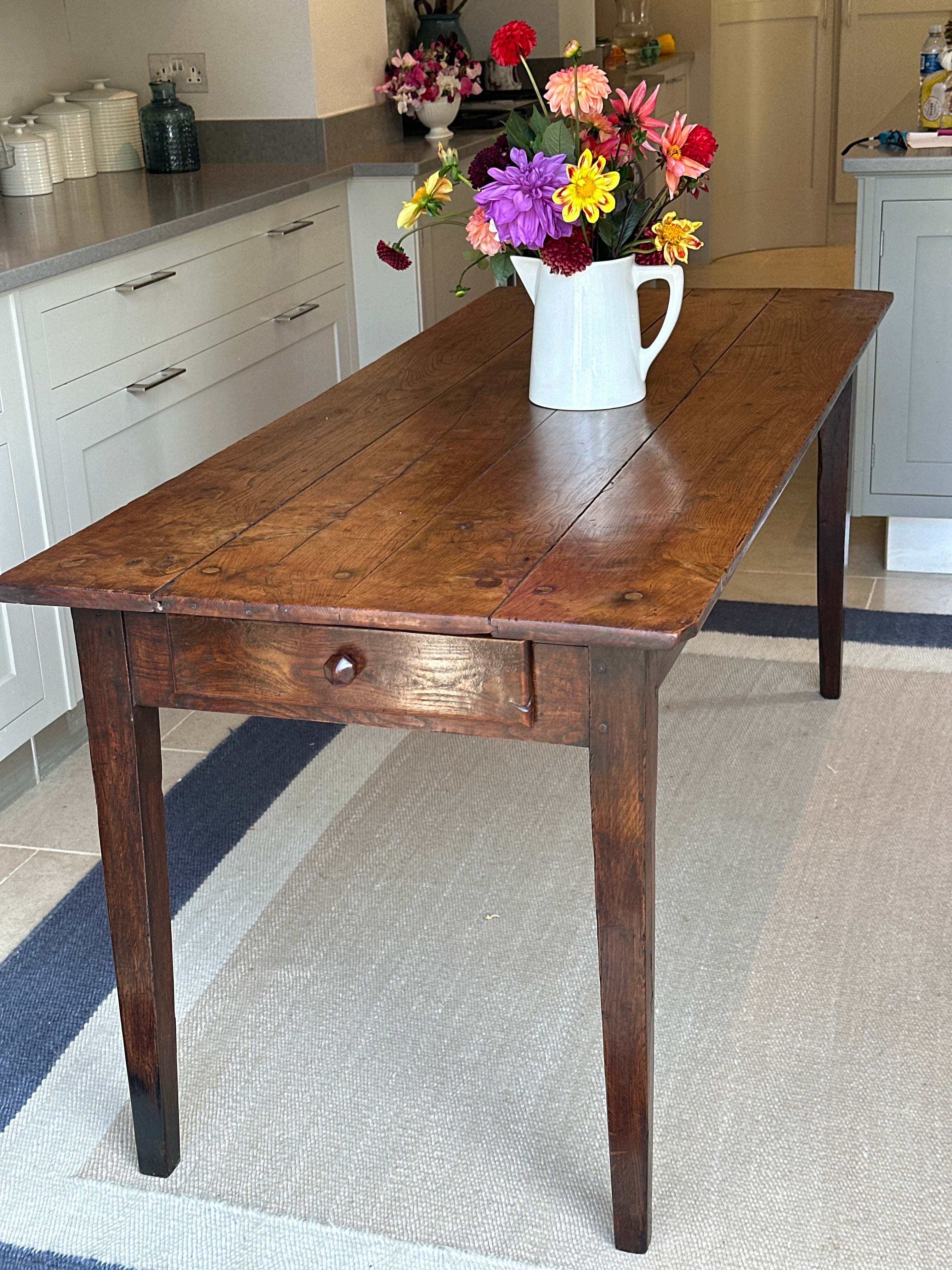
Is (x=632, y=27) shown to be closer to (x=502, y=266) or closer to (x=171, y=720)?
(x=171, y=720)

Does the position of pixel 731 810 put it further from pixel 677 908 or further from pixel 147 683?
pixel 147 683

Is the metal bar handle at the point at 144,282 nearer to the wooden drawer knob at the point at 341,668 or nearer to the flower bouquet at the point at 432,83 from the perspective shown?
the flower bouquet at the point at 432,83

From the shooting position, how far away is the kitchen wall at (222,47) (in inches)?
141

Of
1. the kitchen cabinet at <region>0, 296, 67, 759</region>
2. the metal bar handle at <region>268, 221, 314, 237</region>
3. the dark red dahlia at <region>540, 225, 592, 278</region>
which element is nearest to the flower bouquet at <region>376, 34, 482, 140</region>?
the metal bar handle at <region>268, 221, 314, 237</region>

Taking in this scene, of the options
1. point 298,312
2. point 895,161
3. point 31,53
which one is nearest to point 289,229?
point 298,312

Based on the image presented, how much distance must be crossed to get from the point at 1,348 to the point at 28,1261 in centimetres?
146

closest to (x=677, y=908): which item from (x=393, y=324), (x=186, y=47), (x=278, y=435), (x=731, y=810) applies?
(x=731, y=810)

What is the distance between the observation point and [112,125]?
3521 mm

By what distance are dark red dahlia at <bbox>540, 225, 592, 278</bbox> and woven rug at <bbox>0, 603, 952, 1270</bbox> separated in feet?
3.17

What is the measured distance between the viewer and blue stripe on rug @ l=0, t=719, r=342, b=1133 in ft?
6.21

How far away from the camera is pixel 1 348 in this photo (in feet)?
7.66

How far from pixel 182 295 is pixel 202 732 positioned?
0.91 m

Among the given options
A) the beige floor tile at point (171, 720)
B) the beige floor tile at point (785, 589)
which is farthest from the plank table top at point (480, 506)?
the beige floor tile at point (785, 589)

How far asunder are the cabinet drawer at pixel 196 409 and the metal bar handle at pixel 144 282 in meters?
0.18
